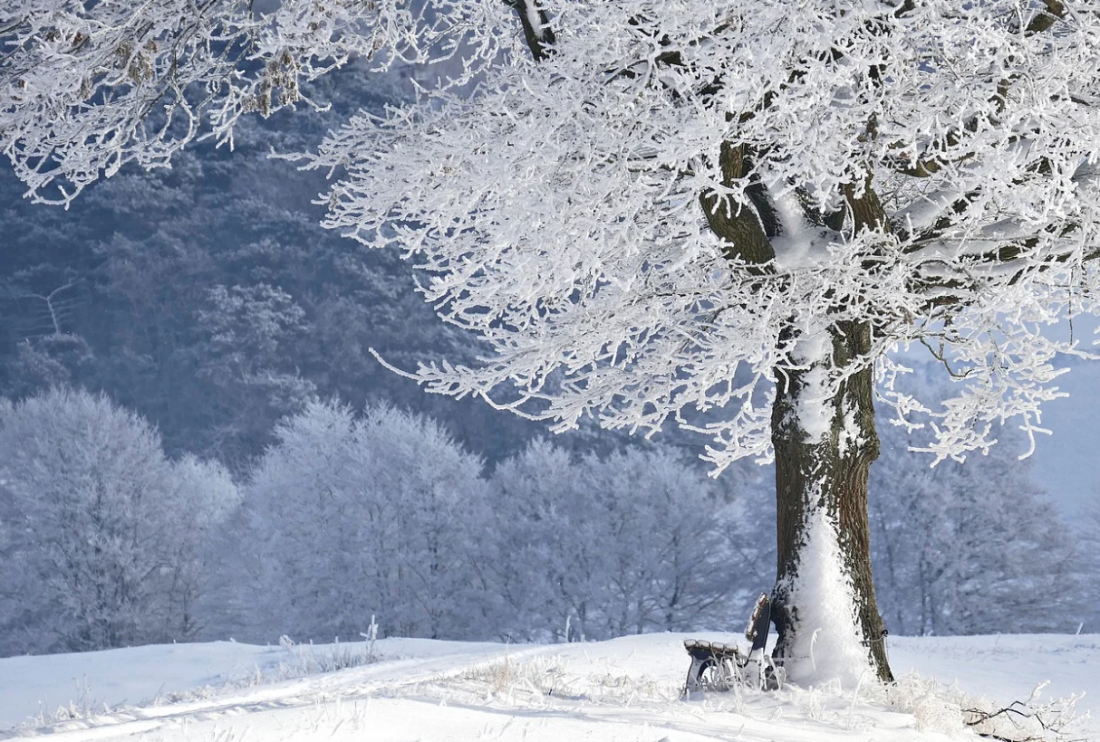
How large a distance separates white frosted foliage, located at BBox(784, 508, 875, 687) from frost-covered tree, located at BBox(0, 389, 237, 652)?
24642mm

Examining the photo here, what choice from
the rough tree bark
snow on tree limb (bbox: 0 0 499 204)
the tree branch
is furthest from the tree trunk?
snow on tree limb (bbox: 0 0 499 204)

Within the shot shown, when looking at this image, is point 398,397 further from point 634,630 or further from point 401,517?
point 634,630

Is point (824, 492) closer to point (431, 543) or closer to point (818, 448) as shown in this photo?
point (818, 448)

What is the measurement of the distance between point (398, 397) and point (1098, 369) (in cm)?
4234

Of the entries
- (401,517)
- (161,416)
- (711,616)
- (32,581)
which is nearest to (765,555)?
(711,616)

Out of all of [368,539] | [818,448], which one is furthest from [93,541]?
[818,448]

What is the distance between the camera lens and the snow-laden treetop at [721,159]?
502 cm

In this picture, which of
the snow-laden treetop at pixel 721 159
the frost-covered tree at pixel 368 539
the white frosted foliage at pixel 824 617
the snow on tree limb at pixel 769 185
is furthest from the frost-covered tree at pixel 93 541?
the white frosted foliage at pixel 824 617

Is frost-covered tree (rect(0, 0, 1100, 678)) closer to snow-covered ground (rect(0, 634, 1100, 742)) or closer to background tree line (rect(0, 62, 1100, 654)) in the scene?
snow-covered ground (rect(0, 634, 1100, 742))

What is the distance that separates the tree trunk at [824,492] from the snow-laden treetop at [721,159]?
0.51ft

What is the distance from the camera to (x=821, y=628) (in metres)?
5.93

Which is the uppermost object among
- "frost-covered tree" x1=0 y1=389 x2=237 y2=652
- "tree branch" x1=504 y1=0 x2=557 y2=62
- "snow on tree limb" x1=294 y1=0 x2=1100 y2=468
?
"tree branch" x1=504 y1=0 x2=557 y2=62

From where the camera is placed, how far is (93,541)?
1069 inches

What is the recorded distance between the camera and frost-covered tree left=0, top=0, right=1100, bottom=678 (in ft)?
16.6
